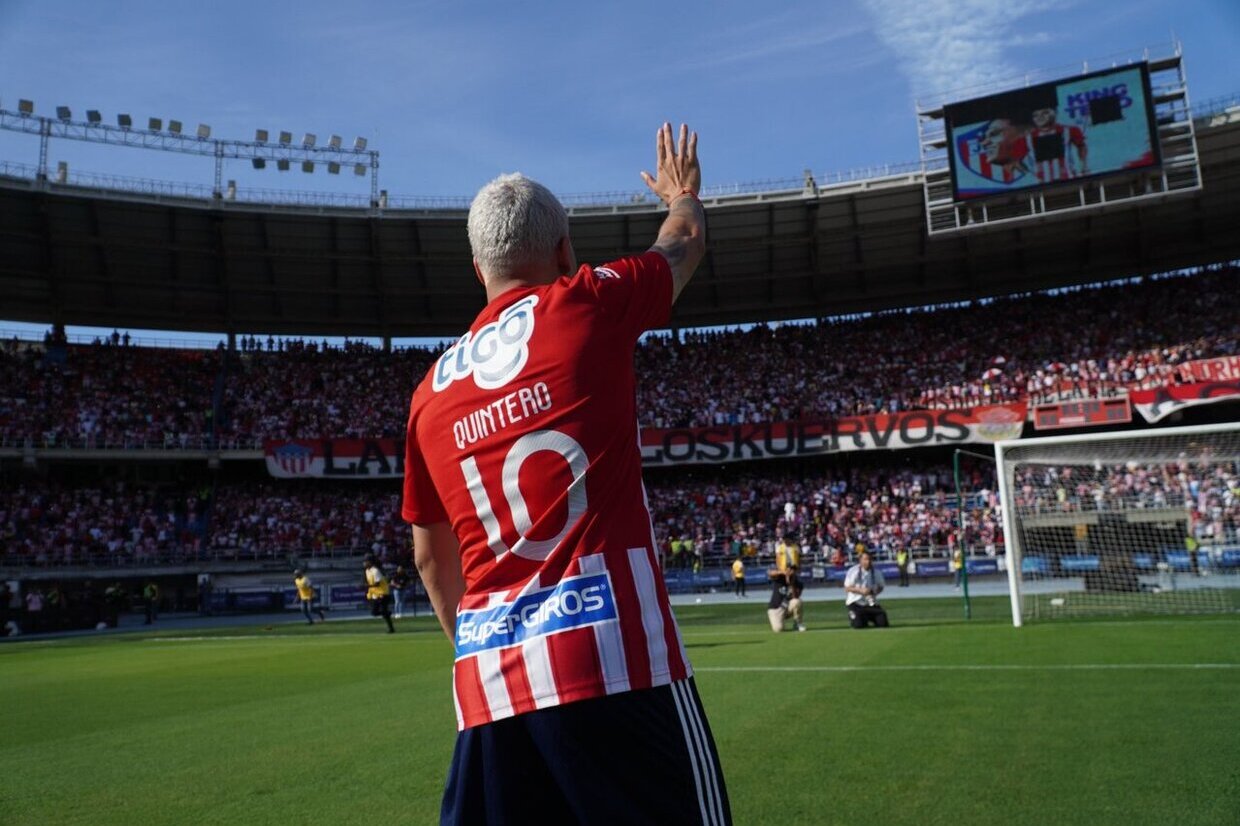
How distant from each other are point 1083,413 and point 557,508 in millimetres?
35954

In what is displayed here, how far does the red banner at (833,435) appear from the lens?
35500mm

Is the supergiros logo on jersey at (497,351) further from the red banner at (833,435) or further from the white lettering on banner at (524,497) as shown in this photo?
the red banner at (833,435)

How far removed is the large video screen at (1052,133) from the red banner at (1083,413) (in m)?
8.01

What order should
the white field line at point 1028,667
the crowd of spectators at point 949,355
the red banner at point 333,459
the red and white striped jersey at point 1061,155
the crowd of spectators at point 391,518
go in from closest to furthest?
the white field line at point 1028,667
the red and white striped jersey at point 1061,155
the crowd of spectators at point 391,518
the crowd of spectators at point 949,355
the red banner at point 333,459

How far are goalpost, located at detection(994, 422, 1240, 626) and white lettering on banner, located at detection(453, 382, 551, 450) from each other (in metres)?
14.7

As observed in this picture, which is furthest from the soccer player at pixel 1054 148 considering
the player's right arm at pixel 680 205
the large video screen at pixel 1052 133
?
the player's right arm at pixel 680 205

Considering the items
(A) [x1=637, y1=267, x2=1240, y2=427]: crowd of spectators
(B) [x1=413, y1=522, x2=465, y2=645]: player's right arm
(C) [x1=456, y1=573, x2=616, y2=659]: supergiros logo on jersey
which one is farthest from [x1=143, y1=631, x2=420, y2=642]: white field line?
(A) [x1=637, y1=267, x2=1240, y2=427]: crowd of spectators

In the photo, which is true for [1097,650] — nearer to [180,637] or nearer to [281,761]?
[281,761]

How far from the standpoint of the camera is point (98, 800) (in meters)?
5.78

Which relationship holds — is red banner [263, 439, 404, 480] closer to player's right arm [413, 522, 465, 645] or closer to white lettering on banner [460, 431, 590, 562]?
player's right arm [413, 522, 465, 645]

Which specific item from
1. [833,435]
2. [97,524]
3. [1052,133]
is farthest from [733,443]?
[97,524]

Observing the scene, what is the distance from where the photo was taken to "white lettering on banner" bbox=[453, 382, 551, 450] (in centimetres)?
207

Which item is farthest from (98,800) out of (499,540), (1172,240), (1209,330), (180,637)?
(1172,240)

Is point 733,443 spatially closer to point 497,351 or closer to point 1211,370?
point 1211,370
